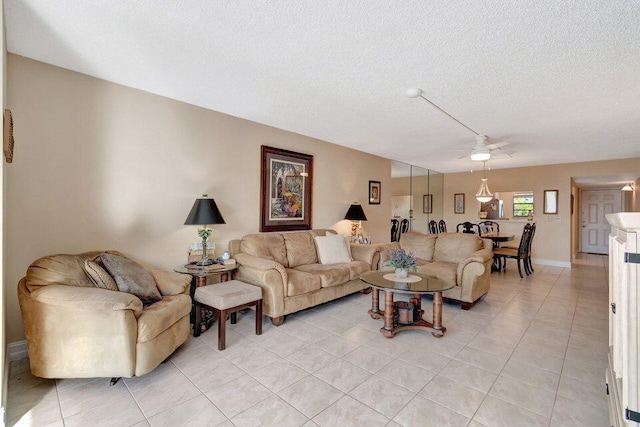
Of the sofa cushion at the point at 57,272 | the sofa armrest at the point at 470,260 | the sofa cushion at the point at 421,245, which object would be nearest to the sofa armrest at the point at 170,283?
the sofa cushion at the point at 57,272

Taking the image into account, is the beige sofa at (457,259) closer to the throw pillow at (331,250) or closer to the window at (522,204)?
the throw pillow at (331,250)

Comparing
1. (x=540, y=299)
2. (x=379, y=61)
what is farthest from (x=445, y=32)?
(x=540, y=299)

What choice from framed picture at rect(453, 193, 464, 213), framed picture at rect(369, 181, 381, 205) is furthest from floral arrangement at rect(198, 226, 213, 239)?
framed picture at rect(453, 193, 464, 213)

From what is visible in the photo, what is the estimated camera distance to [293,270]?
3846mm

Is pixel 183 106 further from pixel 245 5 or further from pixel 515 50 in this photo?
pixel 515 50

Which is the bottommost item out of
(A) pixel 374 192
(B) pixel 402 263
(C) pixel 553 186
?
(B) pixel 402 263

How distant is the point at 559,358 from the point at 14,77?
5.19 m

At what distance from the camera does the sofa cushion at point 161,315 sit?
2152 millimetres

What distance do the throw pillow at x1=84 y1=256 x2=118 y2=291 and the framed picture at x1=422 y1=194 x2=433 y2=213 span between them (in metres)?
7.58

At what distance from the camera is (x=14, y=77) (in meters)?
2.44

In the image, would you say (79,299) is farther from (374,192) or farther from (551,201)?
(551,201)

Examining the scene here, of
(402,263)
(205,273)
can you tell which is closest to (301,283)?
(205,273)

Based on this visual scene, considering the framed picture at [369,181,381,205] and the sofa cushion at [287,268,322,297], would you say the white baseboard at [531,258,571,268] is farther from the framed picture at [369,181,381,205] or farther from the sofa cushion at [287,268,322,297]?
the sofa cushion at [287,268,322,297]

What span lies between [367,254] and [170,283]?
2836 millimetres
